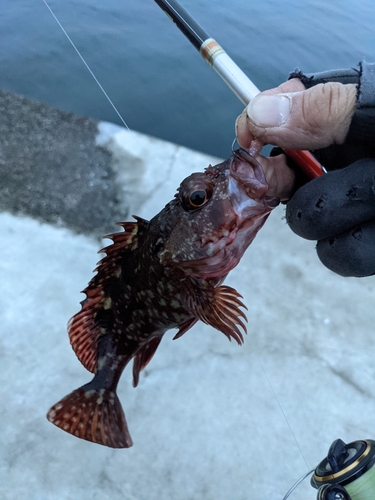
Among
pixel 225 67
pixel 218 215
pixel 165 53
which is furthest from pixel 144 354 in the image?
pixel 165 53

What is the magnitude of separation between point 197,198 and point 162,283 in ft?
1.38

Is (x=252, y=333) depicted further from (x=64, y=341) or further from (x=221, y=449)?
(x=64, y=341)

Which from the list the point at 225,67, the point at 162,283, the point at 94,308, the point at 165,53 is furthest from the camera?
the point at 165,53

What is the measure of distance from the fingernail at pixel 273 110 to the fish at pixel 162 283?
166mm

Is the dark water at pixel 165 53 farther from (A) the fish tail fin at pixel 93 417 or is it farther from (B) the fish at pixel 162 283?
(A) the fish tail fin at pixel 93 417

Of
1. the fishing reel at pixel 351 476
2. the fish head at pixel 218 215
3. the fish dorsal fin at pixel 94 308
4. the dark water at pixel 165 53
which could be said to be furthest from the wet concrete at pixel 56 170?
the fishing reel at pixel 351 476

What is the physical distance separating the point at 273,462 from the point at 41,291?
179 cm

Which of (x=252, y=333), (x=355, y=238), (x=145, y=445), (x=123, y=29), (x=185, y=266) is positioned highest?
(x=355, y=238)

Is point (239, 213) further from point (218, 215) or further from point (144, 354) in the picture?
point (144, 354)

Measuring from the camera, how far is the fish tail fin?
1.81 m

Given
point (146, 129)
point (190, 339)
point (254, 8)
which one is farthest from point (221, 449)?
point (254, 8)

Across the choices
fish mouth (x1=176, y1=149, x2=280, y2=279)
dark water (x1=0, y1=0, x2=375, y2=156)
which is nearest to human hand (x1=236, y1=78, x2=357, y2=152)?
fish mouth (x1=176, y1=149, x2=280, y2=279)

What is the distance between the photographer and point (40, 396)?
238 cm

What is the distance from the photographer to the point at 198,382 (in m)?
2.54
